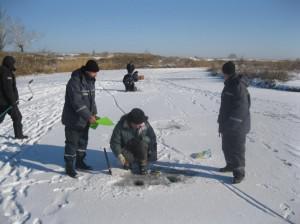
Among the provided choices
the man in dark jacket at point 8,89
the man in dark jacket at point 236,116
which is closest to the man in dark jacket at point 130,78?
the man in dark jacket at point 8,89

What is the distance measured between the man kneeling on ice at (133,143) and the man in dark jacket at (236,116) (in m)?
1.19

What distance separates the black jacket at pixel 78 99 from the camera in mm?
5168

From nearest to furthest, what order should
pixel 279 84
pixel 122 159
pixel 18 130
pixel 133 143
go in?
pixel 122 159 < pixel 133 143 < pixel 18 130 < pixel 279 84

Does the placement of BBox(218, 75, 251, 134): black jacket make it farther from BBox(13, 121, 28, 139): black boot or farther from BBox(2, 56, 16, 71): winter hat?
BBox(13, 121, 28, 139): black boot

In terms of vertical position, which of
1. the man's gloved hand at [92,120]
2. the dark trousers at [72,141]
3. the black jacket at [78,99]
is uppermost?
the black jacket at [78,99]

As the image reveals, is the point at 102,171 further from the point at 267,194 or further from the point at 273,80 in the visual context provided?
the point at 273,80

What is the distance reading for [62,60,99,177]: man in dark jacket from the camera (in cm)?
A: 518

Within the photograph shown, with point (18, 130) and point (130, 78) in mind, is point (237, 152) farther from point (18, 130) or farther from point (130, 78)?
point (130, 78)

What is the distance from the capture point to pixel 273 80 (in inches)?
735

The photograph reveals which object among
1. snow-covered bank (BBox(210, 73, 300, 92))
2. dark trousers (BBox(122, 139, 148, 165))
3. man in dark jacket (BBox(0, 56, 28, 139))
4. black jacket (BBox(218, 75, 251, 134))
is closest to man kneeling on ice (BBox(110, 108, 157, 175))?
dark trousers (BBox(122, 139, 148, 165))

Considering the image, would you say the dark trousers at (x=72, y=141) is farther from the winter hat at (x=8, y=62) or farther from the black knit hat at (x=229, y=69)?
the winter hat at (x=8, y=62)

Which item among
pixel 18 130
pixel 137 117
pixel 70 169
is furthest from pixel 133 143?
pixel 18 130

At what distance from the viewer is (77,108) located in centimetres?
517

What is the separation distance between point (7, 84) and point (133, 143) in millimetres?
3303
